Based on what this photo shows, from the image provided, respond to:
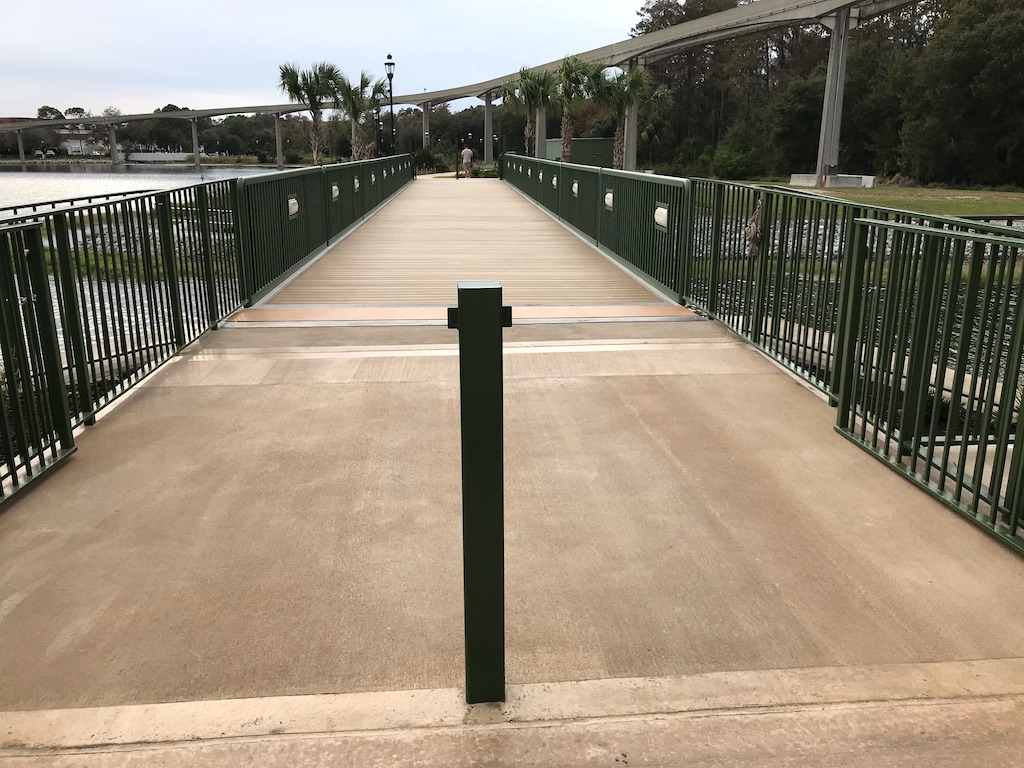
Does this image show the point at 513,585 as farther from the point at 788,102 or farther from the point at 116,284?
the point at 788,102

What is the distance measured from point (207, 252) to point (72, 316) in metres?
2.51

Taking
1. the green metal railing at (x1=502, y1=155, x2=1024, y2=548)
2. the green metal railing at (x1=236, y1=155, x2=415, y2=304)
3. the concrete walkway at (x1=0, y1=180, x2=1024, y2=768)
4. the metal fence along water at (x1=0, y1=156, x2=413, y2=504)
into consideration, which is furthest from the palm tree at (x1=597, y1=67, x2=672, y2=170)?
the concrete walkway at (x1=0, y1=180, x2=1024, y2=768)

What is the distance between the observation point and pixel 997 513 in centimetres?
364

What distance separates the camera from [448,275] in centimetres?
1100

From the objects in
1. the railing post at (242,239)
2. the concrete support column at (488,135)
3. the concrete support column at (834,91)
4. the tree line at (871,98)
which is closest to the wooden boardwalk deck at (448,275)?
the railing post at (242,239)

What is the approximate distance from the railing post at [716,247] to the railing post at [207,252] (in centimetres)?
442

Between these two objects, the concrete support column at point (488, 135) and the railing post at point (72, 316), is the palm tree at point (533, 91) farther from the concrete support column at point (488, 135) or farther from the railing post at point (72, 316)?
the railing post at point (72, 316)

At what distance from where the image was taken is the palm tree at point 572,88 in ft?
141

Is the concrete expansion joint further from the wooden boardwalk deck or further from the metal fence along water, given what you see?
the wooden boardwalk deck

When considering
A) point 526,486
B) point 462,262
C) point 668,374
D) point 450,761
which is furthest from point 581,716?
point 462,262

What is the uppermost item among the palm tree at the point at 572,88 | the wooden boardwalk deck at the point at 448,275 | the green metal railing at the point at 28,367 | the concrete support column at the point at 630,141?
the palm tree at the point at 572,88

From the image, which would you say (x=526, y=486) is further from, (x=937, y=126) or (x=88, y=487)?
(x=937, y=126)

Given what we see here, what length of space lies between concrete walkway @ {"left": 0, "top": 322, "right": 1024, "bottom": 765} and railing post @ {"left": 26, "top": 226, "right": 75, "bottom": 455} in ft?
0.65

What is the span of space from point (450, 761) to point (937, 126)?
176ft
